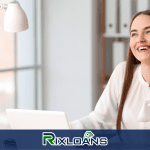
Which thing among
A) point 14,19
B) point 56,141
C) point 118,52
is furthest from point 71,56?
point 56,141

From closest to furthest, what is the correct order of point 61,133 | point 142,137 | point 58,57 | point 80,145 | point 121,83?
1. point 61,133
2. point 80,145
3. point 142,137
4. point 121,83
5. point 58,57

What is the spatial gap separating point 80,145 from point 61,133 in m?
0.15

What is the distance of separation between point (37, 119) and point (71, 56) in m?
2.54

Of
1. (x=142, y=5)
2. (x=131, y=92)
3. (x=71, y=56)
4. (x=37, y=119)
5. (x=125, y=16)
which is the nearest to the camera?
(x=37, y=119)

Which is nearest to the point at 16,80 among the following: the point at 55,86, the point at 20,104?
the point at 20,104

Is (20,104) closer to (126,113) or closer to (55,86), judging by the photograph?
(55,86)

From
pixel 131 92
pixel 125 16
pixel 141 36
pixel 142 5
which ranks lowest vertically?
pixel 131 92

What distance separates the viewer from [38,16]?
3820 millimetres

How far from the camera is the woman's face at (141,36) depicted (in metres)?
1.67

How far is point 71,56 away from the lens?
12.2 feet

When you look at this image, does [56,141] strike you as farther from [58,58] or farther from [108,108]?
[58,58]

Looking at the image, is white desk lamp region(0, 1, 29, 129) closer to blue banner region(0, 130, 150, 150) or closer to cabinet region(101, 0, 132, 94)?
blue banner region(0, 130, 150, 150)

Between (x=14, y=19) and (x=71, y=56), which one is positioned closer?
(x=14, y=19)

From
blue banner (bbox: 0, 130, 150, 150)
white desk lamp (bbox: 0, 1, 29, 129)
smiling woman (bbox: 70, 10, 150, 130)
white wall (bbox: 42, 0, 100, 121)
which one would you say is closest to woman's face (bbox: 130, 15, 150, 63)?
smiling woman (bbox: 70, 10, 150, 130)
